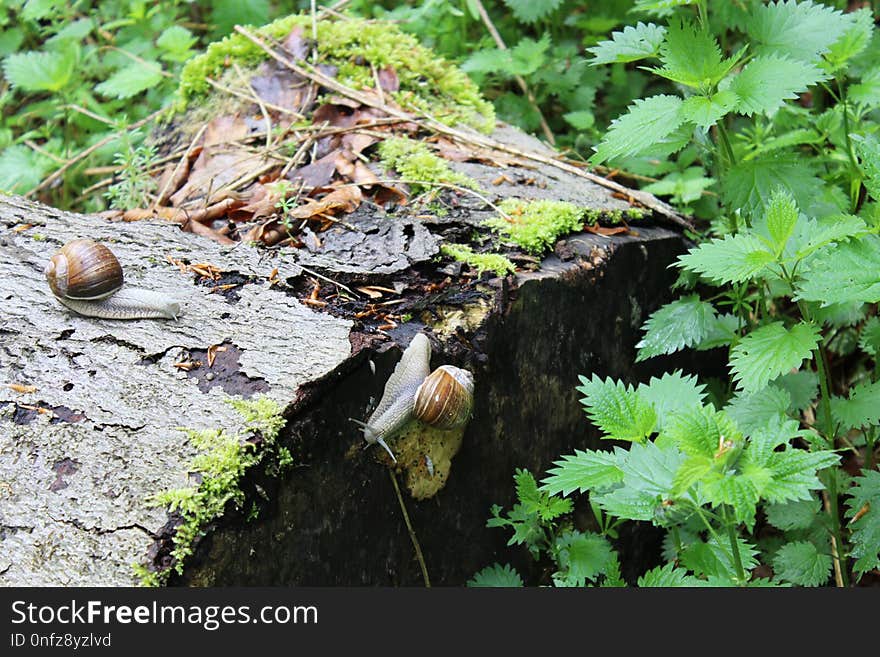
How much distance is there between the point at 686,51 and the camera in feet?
7.21

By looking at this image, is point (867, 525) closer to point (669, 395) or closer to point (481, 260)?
point (669, 395)

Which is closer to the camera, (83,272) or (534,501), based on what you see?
(83,272)

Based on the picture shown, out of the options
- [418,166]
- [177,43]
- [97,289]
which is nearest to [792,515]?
[418,166]

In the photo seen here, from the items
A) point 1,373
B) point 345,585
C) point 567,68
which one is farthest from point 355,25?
point 345,585

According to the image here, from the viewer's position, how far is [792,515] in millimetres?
2332

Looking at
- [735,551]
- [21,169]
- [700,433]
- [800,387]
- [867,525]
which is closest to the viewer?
[700,433]

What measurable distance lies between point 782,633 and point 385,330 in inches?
45.8

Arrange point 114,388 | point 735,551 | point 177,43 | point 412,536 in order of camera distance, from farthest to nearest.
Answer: point 177,43, point 412,536, point 114,388, point 735,551

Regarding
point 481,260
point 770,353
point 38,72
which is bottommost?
point 38,72

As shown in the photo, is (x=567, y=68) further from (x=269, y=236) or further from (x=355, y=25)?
(x=269, y=236)

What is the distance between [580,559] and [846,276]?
99cm

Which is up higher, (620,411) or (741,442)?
(741,442)

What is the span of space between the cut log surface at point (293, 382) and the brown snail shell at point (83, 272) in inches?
3.0

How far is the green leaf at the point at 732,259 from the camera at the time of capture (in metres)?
1.93
